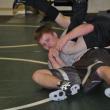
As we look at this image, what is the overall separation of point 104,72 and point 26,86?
0.74 metres

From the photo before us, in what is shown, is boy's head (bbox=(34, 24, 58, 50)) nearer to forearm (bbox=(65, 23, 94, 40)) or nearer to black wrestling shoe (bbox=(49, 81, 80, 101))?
forearm (bbox=(65, 23, 94, 40))

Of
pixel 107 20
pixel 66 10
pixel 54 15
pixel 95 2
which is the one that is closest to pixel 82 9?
pixel 54 15

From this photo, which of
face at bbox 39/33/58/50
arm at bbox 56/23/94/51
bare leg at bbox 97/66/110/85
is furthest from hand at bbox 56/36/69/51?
bare leg at bbox 97/66/110/85

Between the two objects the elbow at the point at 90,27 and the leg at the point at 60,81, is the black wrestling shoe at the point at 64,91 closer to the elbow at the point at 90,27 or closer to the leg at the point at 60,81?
the leg at the point at 60,81

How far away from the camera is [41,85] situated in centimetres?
302

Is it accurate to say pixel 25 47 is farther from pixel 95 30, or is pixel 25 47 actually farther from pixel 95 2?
pixel 95 2

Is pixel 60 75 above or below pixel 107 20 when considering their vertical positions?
below

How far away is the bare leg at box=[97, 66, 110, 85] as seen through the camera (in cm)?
267

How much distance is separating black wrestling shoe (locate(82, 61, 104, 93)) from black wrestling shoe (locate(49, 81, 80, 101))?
0.11 m

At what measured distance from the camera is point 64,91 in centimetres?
273

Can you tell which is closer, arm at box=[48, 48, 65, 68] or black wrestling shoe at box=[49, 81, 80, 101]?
black wrestling shoe at box=[49, 81, 80, 101]

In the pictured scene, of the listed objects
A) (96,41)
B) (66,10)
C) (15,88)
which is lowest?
(66,10)

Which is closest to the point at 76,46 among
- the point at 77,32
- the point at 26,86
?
the point at 77,32

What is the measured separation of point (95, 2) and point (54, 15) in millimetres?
6442
